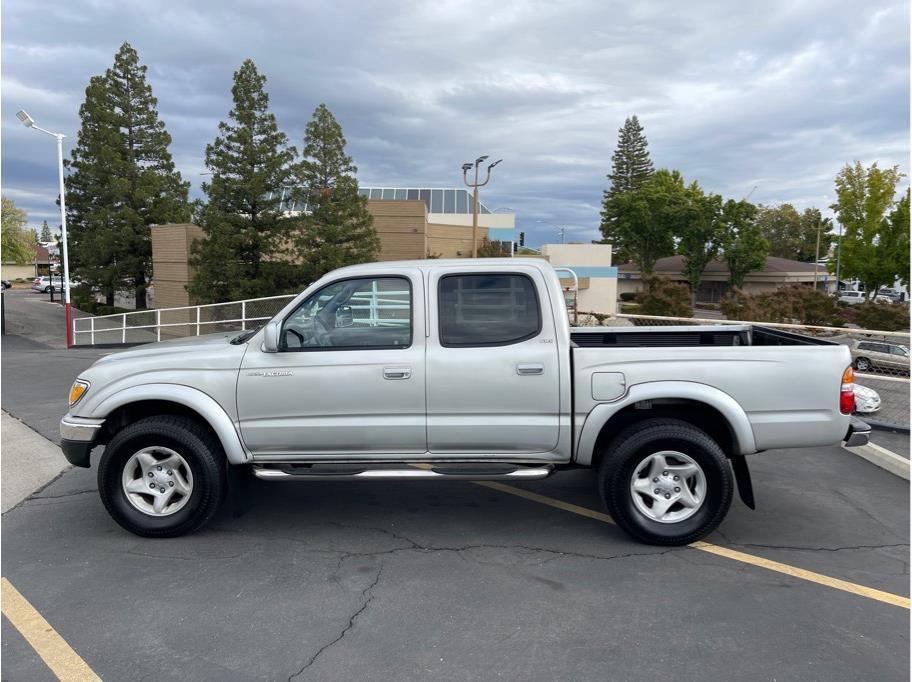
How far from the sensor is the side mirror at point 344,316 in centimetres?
487

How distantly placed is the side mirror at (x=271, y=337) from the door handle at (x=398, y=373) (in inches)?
30.6

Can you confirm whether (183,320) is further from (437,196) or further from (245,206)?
(437,196)

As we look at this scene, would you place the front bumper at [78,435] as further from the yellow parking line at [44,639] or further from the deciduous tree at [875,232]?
the deciduous tree at [875,232]

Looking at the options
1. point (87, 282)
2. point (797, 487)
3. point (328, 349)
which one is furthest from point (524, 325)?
point (87, 282)

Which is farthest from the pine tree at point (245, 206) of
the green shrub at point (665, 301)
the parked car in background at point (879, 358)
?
the parked car in background at point (879, 358)

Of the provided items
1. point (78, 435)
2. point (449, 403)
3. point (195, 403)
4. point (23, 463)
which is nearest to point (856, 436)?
point (449, 403)

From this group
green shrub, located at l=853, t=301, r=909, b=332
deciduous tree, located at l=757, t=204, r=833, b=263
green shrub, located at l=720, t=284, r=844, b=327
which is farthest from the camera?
deciduous tree, located at l=757, t=204, r=833, b=263

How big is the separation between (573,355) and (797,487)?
2.90 m

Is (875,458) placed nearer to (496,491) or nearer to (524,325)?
(496,491)

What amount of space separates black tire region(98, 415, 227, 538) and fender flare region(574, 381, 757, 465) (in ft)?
8.39

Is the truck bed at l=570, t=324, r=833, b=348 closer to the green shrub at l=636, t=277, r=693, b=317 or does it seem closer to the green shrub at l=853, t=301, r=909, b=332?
the green shrub at l=636, t=277, r=693, b=317

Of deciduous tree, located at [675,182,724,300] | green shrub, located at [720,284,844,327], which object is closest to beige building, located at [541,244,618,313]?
deciduous tree, located at [675,182,724,300]

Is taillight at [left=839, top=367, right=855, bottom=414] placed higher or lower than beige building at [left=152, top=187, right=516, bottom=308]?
lower

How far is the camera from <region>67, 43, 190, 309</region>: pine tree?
33250 mm
